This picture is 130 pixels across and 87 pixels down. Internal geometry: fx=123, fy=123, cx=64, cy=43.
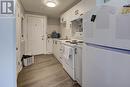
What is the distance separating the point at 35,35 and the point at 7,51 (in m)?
5.19

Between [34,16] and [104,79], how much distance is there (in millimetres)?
5925

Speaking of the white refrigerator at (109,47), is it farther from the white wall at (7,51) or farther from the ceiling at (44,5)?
the ceiling at (44,5)

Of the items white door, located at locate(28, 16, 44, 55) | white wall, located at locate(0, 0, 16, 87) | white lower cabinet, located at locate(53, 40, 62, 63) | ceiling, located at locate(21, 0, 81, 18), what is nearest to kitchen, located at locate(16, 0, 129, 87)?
white door, located at locate(28, 16, 44, 55)

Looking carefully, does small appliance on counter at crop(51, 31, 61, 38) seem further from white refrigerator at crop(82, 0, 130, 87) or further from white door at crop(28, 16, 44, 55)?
white refrigerator at crop(82, 0, 130, 87)

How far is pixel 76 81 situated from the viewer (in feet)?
9.53

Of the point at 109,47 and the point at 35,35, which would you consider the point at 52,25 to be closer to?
the point at 35,35

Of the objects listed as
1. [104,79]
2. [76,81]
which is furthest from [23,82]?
[104,79]

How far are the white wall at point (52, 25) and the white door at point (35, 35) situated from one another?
71 centimetres

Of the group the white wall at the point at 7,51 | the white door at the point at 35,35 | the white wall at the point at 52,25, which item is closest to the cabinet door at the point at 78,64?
the white wall at the point at 7,51

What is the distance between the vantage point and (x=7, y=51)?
1.54 meters

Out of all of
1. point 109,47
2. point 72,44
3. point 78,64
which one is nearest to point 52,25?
point 72,44

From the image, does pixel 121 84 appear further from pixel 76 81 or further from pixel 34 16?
pixel 34 16

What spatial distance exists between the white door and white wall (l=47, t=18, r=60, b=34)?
710mm

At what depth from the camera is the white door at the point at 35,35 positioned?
648 centimetres
